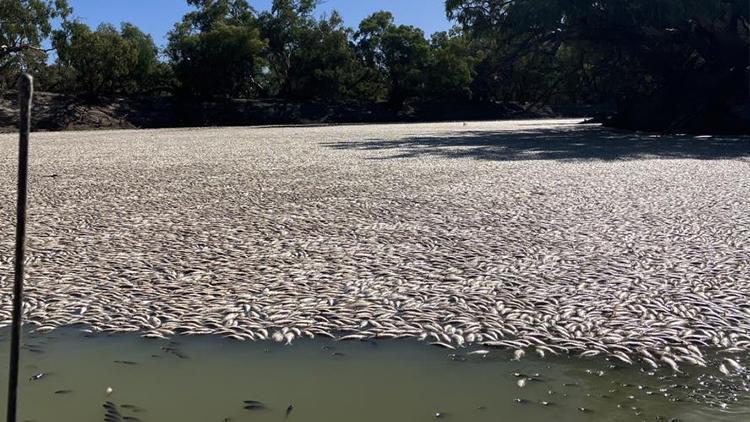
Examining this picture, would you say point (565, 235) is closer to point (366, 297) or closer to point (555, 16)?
point (366, 297)

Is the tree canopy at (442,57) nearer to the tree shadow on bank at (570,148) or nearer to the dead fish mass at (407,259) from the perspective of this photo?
the tree shadow on bank at (570,148)

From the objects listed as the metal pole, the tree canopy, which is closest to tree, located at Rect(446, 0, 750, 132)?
the tree canopy

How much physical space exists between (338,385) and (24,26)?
1677 inches

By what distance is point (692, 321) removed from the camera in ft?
14.5


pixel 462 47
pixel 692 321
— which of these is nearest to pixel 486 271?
pixel 692 321

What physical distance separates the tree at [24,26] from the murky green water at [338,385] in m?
38.3

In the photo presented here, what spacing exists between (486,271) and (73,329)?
118 inches

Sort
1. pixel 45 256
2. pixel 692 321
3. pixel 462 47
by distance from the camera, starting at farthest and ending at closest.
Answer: pixel 462 47 < pixel 45 256 < pixel 692 321

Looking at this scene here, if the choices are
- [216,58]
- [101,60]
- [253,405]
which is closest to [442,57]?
[216,58]

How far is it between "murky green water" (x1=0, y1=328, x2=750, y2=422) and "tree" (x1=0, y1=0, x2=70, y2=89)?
3829 centimetres

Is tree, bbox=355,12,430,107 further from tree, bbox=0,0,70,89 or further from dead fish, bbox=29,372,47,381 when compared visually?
dead fish, bbox=29,372,47,381

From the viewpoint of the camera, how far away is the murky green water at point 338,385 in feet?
10.6

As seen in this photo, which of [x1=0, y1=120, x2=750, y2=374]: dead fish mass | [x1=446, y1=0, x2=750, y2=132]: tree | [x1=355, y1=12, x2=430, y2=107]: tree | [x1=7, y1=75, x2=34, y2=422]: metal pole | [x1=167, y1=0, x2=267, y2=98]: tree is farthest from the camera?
[x1=355, y1=12, x2=430, y2=107]: tree

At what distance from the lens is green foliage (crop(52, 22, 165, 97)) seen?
143 feet
